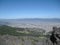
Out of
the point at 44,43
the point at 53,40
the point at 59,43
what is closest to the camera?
the point at 59,43

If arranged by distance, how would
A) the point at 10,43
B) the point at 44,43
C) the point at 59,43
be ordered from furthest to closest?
1. the point at 10,43
2. the point at 44,43
3. the point at 59,43

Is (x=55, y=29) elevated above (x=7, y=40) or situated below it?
above

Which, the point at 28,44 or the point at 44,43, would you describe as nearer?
the point at 44,43

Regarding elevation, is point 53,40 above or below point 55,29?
below

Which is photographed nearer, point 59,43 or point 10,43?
point 59,43

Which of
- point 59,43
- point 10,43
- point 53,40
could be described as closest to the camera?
point 59,43

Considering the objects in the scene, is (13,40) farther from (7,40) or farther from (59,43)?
Answer: (59,43)

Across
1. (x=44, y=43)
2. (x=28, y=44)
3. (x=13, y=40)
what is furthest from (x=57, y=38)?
(x=13, y=40)

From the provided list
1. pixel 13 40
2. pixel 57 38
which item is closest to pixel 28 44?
pixel 13 40

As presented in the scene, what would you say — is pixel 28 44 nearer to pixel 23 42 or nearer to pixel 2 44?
pixel 23 42
